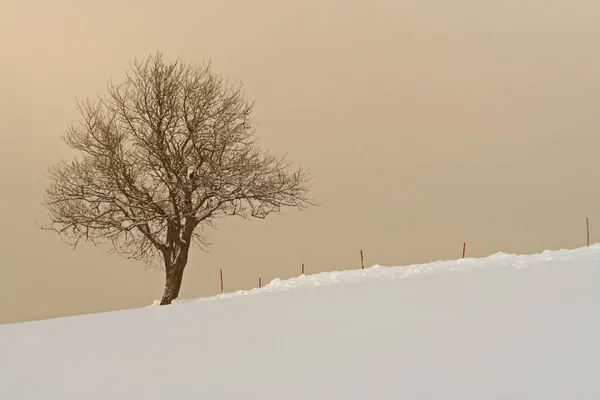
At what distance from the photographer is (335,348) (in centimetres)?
583

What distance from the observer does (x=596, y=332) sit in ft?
18.7

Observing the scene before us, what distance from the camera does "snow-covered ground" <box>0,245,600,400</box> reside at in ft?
14.8

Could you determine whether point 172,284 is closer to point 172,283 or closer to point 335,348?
point 172,283

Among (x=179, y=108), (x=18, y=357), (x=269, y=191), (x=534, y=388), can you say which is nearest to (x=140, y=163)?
(x=179, y=108)

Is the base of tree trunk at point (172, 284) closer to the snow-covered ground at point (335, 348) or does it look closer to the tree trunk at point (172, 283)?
the tree trunk at point (172, 283)

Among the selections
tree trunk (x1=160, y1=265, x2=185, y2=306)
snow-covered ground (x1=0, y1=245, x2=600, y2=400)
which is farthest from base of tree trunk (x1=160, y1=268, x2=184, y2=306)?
snow-covered ground (x1=0, y1=245, x2=600, y2=400)

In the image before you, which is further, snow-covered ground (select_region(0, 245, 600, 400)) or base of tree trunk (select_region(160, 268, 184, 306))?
base of tree trunk (select_region(160, 268, 184, 306))

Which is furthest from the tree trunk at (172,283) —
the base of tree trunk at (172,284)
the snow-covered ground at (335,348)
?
the snow-covered ground at (335,348)

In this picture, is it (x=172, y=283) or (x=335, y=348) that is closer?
(x=335, y=348)

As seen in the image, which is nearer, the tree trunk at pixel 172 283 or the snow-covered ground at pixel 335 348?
the snow-covered ground at pixel 335 348

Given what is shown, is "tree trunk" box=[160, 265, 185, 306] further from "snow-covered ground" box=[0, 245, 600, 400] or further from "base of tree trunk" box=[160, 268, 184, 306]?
"snow-covered ground" box=[0, 245, 600, 400]

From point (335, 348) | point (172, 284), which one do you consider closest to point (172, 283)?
point (172, 284)

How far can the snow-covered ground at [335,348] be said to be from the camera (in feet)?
14.8

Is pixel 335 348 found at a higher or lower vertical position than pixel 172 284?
lower
